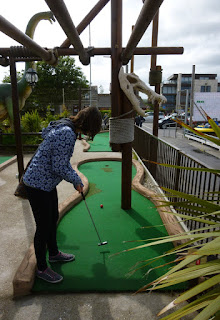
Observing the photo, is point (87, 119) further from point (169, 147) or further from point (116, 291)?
point (169, 147)

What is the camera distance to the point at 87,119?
6.49 ft

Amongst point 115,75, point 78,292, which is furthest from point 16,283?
point 115,75

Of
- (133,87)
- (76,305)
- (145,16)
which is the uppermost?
(145,16)

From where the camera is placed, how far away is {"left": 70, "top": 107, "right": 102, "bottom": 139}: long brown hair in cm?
198

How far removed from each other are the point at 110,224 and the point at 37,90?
3665cm

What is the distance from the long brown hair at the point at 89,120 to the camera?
198cm

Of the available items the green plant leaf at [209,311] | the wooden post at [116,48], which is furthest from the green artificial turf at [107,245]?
the wooden post at [116,48]

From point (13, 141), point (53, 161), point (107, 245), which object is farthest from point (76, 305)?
point (13, 141)

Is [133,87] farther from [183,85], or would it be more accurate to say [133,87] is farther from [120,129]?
[183,85]

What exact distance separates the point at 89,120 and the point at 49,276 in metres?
1.45

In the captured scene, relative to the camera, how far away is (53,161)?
1.83 meters

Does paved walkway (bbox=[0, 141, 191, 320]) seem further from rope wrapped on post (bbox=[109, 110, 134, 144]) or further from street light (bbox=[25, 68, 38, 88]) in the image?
street light (bbox=[25, 68, 38, 88])

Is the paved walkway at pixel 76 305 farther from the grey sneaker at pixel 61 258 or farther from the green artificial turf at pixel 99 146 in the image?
the green artificial turf at pixel 99 146

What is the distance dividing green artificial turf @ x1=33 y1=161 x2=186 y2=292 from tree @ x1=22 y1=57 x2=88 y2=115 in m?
33.7
